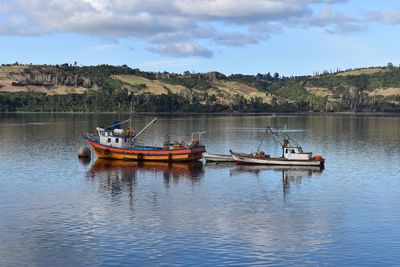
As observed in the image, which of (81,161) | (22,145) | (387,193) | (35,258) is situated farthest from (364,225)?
(22,145)

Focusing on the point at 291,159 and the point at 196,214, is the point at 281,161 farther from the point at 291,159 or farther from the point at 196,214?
the point at 196,214

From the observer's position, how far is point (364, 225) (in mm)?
61938

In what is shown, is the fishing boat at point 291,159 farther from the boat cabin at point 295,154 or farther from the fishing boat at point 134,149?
the fishing boat at point 134,149

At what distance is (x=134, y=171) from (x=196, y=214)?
40350 mm

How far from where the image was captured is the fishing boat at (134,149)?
11688 centimetres

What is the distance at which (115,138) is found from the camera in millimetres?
121625

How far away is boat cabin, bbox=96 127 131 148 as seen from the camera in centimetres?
12156

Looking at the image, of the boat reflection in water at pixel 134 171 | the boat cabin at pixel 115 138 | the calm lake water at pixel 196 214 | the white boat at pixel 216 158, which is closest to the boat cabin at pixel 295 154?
the calm lake water at pixel 196 214

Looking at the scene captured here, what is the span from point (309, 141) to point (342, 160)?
51431mm

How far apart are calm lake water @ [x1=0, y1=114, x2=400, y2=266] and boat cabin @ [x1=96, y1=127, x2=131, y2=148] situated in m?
7.43

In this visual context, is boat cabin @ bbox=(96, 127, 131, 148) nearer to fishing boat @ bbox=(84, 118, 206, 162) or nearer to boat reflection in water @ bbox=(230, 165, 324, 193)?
fishing boat @ bbox=(84, 118, 206, 162)

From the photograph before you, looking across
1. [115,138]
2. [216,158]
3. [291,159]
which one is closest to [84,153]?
[115,138]

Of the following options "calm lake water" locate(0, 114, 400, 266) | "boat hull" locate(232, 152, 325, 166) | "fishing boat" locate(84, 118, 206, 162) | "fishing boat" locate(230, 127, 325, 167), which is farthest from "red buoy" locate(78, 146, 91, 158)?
"boat hull" locate(232, 152, 325, 166)

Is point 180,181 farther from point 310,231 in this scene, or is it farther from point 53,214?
point 310,231
